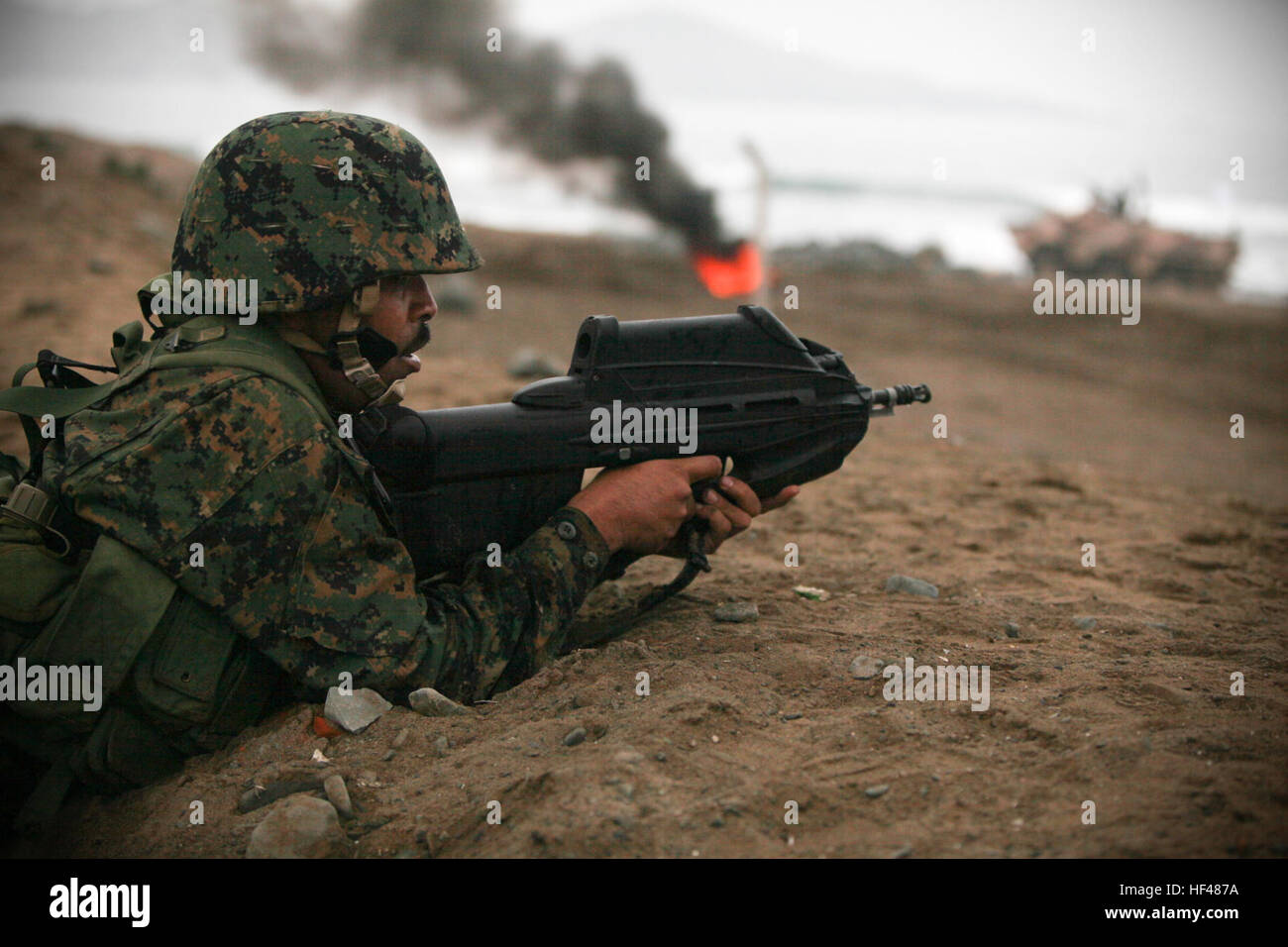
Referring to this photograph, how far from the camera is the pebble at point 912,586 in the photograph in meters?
3.75

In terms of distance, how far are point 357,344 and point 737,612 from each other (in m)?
1.47

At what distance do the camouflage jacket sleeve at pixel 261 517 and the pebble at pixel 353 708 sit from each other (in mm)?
50

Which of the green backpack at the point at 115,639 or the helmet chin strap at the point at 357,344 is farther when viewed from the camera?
the helmet chin strap at the point at 357,344

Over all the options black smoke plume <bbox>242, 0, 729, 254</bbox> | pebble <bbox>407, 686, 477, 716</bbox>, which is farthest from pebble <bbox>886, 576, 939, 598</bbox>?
black smoke plume <bbox>242, 0, 729, 254</bbox>

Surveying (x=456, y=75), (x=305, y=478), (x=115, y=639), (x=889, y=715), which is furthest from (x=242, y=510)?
(x=456, y=75)

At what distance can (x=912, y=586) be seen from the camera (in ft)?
12.4

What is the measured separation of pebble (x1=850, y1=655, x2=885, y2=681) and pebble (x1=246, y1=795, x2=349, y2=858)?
1378mm

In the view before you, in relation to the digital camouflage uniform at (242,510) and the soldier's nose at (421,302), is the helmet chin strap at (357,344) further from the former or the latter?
the soldier's nose at (421,302)

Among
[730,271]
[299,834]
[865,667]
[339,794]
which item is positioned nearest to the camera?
[299,834]

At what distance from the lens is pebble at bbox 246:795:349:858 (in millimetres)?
2293

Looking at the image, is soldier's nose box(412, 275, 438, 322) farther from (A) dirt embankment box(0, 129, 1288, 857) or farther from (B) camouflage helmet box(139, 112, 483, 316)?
(A) dirt embankment box(0, 129, 1288, 857)

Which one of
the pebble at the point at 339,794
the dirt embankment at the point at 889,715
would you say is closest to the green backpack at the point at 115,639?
the dirt embankment at the point at 889,715

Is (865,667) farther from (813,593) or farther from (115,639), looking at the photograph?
(115,639)

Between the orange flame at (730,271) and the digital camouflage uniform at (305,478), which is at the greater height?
the orange flame at (730,271)
